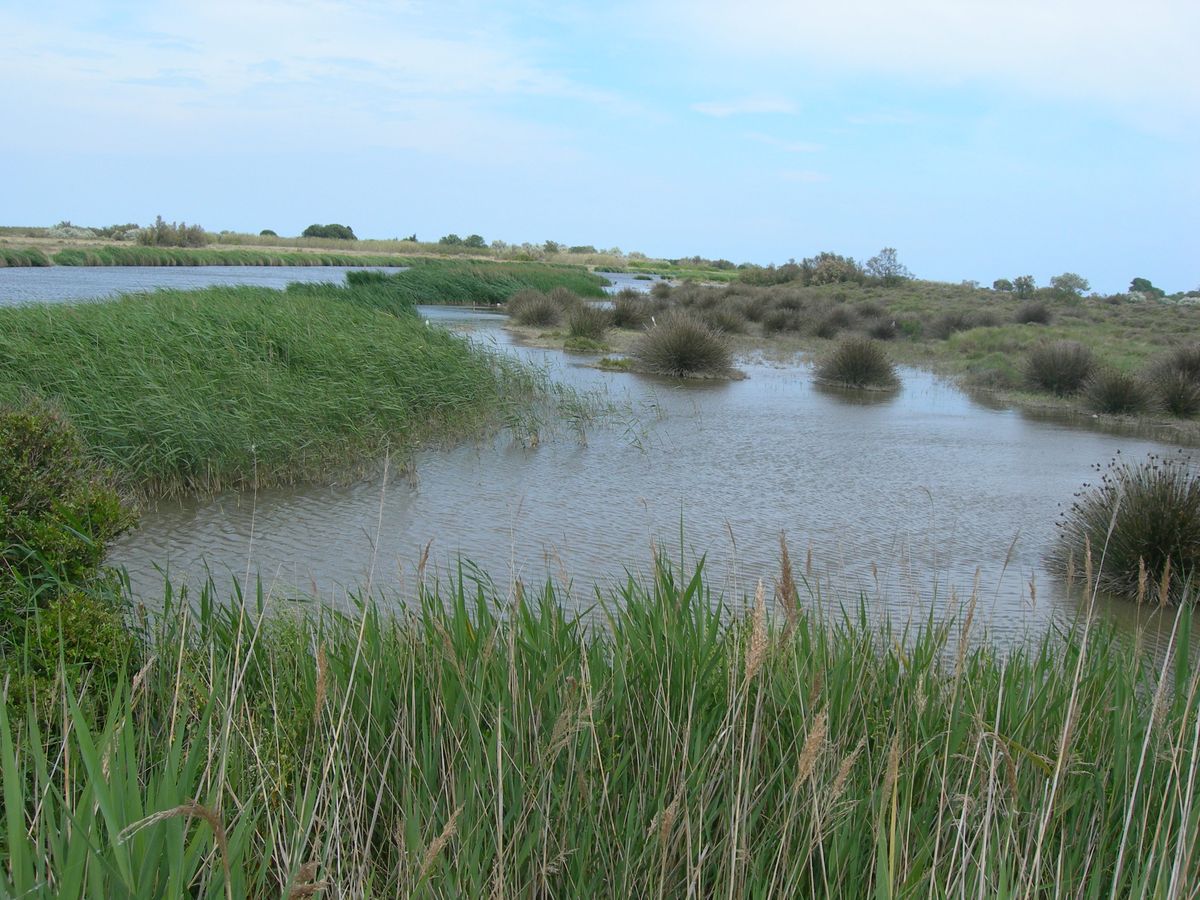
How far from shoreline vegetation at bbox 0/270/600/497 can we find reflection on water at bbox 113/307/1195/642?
47 cm

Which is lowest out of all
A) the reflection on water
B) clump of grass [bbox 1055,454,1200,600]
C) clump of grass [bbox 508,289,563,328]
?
the reflection on water

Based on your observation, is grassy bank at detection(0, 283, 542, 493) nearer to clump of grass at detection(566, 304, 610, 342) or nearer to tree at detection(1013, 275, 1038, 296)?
clump of grass at detection(566, 304, 610, 342)

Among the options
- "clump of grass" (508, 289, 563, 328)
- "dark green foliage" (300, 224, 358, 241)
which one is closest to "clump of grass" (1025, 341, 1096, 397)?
"clump of grass" (508, 289, 563, 328)

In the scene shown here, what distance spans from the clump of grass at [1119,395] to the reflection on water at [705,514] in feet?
7.06

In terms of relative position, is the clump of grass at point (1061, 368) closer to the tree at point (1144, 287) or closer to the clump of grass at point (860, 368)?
the clump of grass at point (860, 368)

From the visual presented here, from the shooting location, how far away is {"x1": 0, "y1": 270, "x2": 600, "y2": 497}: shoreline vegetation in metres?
8.92

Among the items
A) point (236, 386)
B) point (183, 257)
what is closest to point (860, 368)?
point (236, 386)

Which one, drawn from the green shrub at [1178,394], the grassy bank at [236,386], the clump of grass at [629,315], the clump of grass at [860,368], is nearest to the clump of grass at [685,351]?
the clump of grass at [860,368]

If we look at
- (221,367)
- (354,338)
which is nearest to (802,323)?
(354,338)

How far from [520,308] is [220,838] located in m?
28.7

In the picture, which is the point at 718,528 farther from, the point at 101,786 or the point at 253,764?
the point at 101,786

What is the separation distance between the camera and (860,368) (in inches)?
787

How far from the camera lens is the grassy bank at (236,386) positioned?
29.3ft

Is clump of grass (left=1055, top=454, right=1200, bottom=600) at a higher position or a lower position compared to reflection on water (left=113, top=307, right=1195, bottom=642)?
higher
